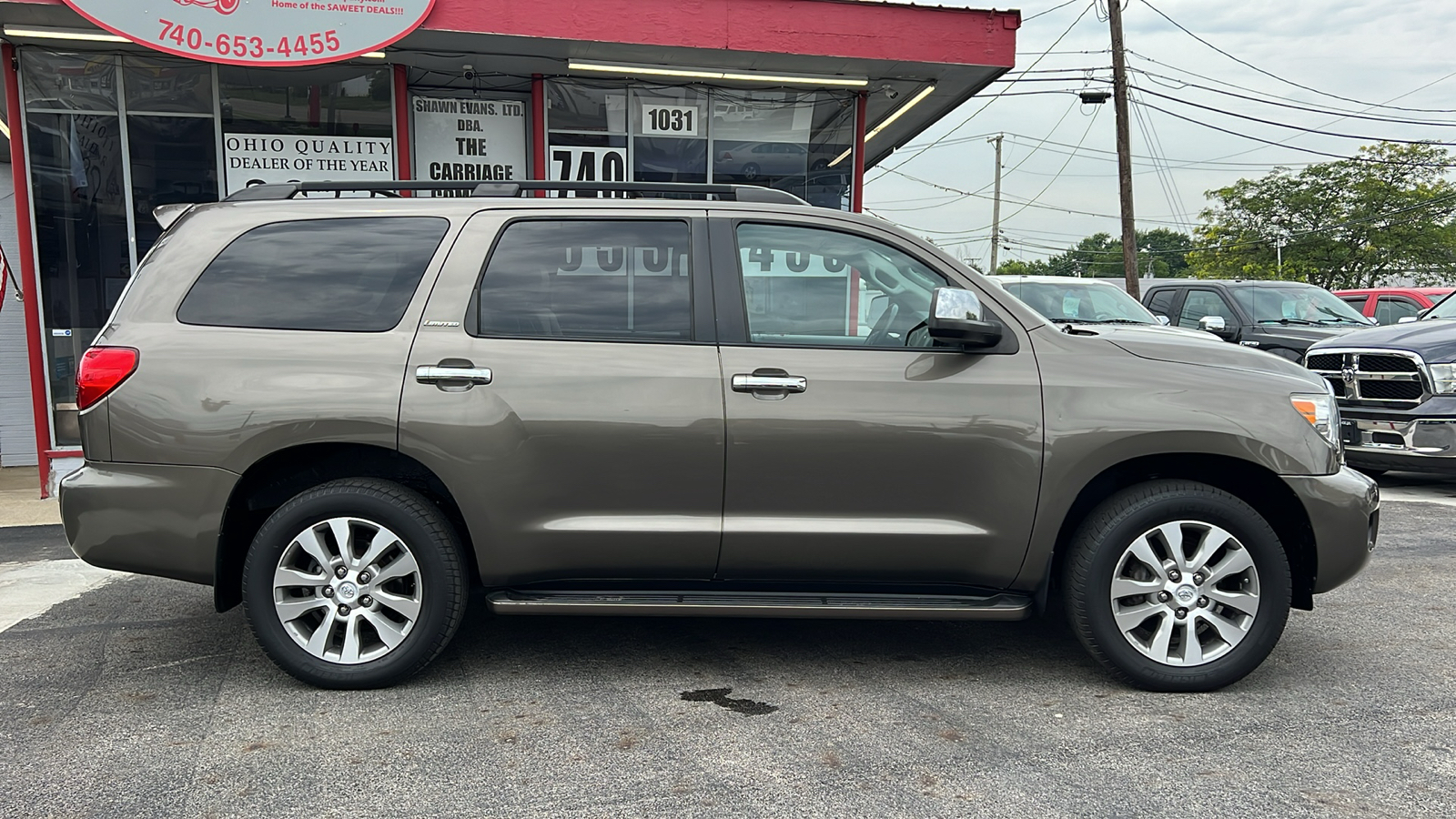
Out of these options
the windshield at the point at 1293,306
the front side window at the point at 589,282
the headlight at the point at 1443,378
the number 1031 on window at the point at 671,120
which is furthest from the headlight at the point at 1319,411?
the windshield at the point at 1293,306

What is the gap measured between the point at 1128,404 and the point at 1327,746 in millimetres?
1291

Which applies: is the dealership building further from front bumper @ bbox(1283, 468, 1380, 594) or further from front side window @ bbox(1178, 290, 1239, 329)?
front bumper @ bbox(1283, 468, 1380, 594)

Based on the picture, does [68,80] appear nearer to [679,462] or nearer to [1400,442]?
[679,462]

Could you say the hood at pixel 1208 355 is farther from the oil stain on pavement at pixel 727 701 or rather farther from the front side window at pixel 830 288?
the oil stain on pavement at pixel 727 701

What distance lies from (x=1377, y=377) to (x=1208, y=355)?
550 centimetres

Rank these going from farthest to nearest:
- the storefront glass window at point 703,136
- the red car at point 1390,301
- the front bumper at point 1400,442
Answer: the red car at point 1390,301, the storefront glass window at point 703,136, the front bumper at point 1400,442

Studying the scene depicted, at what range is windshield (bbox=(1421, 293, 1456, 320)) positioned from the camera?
928 cm

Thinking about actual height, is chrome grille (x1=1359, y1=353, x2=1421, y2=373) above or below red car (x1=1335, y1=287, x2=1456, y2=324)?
below

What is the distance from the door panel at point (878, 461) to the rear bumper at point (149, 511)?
1.89 metres

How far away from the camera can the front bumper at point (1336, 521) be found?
3.77 meters

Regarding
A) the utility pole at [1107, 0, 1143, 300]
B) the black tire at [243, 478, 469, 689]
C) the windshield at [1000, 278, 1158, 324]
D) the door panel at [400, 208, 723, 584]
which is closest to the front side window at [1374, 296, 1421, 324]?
the utility pole at [1107, 0, 1143, 300]

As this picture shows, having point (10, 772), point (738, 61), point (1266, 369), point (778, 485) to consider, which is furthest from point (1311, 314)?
point (10, 772)

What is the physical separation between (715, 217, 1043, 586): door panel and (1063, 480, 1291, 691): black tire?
0.26 m

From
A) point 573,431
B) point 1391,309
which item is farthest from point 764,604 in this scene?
A: point 1391,309
